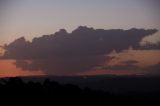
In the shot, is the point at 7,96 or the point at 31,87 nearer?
the point at 7,96

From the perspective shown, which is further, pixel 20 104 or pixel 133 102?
pixel 133 102

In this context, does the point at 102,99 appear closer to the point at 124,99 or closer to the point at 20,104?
the point at 124,99

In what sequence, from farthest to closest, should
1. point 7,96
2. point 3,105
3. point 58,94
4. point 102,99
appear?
1. point 102,99
2. point 58,94
3. point 7,96
4. point 3,105

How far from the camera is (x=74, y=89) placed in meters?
53.2

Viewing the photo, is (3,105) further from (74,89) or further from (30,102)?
(74,89)

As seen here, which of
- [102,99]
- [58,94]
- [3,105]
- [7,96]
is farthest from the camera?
[102,99]

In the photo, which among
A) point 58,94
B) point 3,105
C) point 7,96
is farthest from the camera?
point 58,94

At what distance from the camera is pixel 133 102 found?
55125 mm

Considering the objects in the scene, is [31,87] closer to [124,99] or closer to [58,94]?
[58,94]

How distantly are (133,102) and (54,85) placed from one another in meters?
7.16

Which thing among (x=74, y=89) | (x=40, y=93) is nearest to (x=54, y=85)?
Answer: (x=74, y=89)

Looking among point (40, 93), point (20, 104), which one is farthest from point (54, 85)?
point (20, 104)

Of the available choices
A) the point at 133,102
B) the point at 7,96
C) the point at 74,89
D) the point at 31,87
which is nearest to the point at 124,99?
the point at 133,102

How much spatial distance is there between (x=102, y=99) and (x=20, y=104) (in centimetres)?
1070
